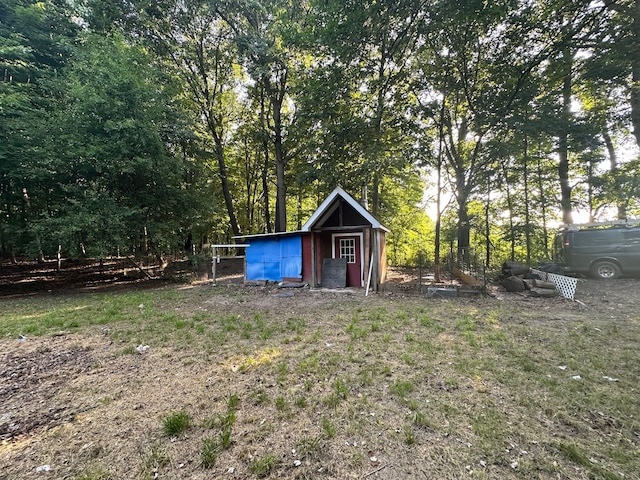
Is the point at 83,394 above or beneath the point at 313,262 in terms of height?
Answer: beneath

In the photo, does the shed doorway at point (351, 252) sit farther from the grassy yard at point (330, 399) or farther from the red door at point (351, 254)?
the grassy yard at point (330, 399)

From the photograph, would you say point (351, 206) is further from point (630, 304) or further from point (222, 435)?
point (222, 435)

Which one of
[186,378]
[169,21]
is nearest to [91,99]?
[169,21]

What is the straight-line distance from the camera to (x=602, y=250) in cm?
1002

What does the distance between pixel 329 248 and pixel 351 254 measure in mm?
986

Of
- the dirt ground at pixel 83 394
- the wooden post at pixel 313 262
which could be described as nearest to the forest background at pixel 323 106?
the wooden post at pixel 313 262

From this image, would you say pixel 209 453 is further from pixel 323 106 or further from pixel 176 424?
pixel 323 106

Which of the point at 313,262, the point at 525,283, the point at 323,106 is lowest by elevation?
the point at 525,283

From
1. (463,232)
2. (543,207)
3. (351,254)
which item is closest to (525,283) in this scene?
(463,232)

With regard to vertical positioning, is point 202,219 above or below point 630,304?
above

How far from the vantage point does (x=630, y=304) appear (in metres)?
6.84

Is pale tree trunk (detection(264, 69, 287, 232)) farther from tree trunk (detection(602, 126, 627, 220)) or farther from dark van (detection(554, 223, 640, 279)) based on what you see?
tree trunk (detection(602, 126, 627, 220))

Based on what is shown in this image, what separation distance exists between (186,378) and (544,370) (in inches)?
184

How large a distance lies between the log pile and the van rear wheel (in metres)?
2.27
